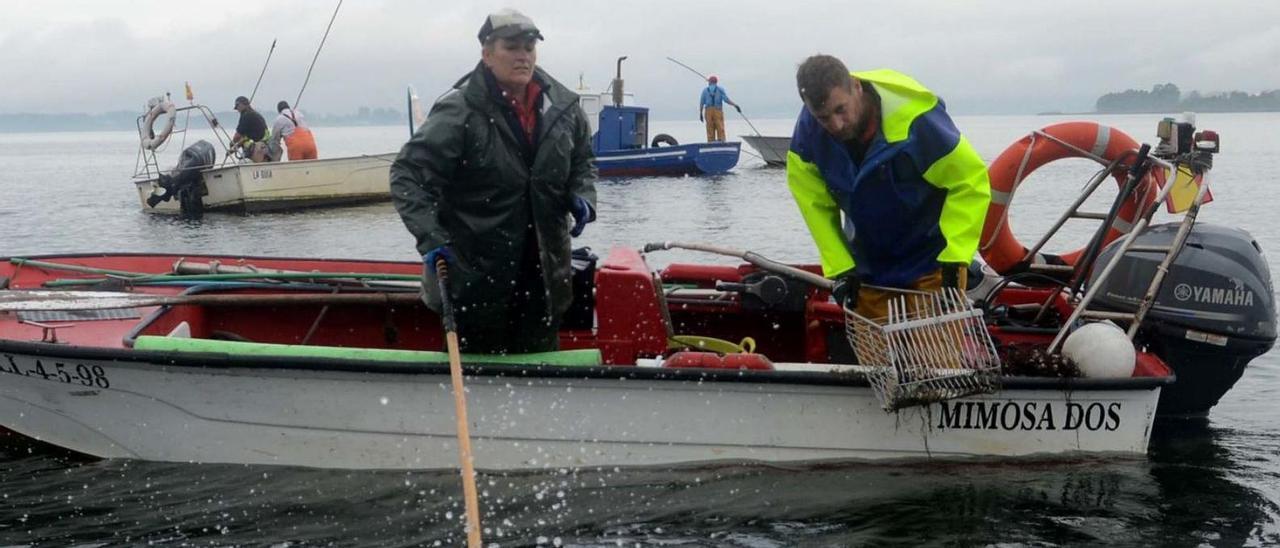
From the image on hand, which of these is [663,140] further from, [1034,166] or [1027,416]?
[1027,416]

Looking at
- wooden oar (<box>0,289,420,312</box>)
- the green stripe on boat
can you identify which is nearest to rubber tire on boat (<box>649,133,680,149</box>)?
wooden oar (<box>0,289,420,312</box>)

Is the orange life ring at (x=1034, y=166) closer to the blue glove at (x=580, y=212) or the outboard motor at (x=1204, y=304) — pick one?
the outboard motor at (x=1204, y=304)

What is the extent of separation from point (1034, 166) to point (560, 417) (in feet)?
10.9

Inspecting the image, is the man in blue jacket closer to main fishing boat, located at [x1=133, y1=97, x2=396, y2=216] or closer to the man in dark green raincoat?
main fishing boat, located at [x1=133, y1=97, x2=396, y2=216]

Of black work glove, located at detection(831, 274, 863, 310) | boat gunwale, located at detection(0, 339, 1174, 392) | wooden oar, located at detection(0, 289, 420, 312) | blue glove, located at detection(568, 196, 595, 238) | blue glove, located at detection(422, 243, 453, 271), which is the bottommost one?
boat gunwale, located at detection(0, 339, 1174, 392)

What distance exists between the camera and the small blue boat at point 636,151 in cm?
3012

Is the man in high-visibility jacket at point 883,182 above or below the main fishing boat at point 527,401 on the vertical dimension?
above

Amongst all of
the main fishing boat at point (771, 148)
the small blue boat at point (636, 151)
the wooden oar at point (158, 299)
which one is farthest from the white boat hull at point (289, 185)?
the main fishing boat at point (771, 148)

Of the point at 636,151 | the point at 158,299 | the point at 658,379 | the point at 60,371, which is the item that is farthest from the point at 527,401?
the point at 636,151

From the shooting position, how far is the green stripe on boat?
5.42 meters

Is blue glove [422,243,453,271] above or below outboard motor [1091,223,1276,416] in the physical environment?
above

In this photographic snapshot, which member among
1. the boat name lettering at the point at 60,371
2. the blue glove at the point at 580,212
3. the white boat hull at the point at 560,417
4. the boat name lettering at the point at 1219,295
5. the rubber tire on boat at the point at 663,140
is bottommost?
the rubber tire on boat at the point at 663,140

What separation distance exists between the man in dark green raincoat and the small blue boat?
2454 centimetres

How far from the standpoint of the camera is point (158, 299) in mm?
6145
